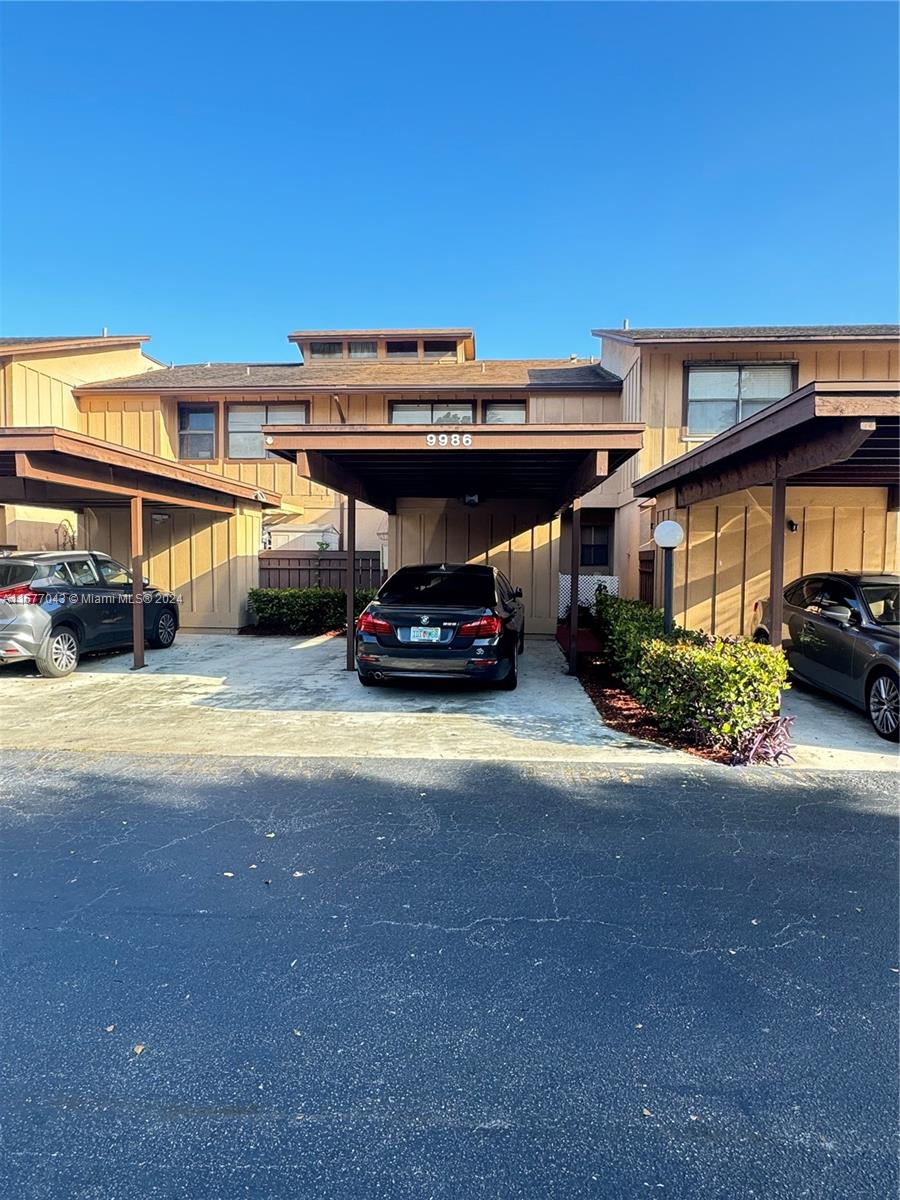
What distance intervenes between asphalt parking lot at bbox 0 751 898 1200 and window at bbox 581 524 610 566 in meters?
12.6

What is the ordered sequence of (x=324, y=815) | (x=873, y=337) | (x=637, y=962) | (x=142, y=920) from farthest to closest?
(x=873, y=337), (x=324, y=815), (x=142, y=920), (x=637, y=962)

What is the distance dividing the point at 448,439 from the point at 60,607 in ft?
19.0

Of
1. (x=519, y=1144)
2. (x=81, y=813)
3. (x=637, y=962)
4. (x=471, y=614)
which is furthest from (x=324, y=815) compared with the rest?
(x=471, y=614)

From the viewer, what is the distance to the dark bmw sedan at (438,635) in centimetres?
707

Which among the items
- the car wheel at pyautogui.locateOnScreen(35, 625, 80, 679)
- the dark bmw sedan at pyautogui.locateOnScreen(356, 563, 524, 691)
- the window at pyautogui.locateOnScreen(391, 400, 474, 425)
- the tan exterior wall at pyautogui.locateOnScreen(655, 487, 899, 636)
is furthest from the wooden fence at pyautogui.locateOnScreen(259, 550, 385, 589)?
the tan exterior wall at pyautogui.locateOnScreen(655, 487, 899, 636)

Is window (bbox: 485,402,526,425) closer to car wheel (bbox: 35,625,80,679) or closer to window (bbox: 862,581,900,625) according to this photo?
window (bbox: 862,581,900,625)

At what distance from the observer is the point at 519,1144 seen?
6.12 feet

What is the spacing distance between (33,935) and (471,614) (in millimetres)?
4857

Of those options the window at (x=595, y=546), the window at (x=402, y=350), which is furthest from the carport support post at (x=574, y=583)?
the window at (x=402, y=350)

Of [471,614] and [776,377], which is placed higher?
[776,377]

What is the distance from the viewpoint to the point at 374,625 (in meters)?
7.25

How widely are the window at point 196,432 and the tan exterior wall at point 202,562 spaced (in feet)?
9.01

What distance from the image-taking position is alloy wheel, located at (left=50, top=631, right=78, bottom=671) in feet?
28.7

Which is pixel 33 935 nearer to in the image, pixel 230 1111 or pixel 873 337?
pixel 230 1111
